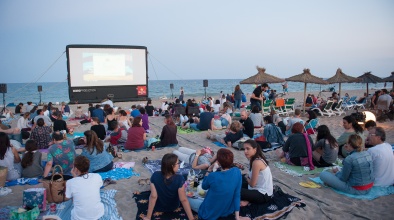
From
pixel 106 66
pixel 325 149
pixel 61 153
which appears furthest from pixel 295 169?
pixel 106 66

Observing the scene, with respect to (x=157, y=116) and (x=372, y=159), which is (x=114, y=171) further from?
(x=157, y=116)

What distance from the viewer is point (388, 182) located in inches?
169

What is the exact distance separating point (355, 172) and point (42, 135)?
6.44 metres

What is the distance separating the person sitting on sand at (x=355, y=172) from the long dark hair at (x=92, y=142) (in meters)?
3.78

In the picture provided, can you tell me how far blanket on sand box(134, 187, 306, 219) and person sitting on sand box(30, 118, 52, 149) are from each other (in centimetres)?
379

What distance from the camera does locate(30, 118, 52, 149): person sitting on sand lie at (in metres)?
6.51

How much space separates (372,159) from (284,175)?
1407 millimetres

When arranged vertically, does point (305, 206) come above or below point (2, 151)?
below

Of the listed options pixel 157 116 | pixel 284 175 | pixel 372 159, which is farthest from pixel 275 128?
pixel 157 116

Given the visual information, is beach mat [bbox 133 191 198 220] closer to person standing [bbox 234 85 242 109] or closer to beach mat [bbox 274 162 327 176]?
beach mat [bbox 274 162 327 176]

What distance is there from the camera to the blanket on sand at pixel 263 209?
11.3 feet

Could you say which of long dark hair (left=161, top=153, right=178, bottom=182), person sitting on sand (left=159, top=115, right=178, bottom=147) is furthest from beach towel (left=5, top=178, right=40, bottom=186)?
person sitting on sand (left=159, top=115, right=178, bottom=147)

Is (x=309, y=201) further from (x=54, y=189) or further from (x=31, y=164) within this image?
(x=31, y=164)

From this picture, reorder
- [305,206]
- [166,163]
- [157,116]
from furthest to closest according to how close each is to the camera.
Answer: [157,116]
[305,206]
[166,163]
